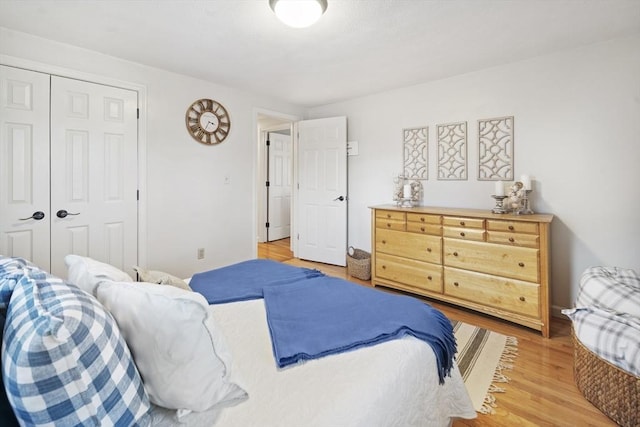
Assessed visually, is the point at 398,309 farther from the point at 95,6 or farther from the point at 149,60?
the point at 149,60

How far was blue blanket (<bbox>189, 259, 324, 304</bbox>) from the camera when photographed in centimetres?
172

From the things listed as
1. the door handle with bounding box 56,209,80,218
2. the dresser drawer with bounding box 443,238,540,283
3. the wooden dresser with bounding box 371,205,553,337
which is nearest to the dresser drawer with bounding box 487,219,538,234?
the wooden dresser with bounding box 371,205,553,337

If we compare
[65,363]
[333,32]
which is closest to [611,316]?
[65,363]

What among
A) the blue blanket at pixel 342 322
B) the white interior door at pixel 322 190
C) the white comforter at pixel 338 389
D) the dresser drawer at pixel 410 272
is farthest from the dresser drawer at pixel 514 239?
the white interior door at pixel 322 190

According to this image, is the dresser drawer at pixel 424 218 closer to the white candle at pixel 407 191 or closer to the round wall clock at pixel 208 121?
the white candle at pixel 407 191

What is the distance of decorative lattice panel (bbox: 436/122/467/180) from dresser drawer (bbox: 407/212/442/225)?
687 millimetres

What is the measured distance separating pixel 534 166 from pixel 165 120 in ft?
11.9

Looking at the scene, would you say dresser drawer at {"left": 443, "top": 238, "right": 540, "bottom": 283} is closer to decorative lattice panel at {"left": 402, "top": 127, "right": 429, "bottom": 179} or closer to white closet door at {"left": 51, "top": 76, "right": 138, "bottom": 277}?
decorative lattice panel at {"left": 402, "top": 127, "right": 429, "bottom": 179}

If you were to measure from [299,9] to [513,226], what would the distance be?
2.25 metres

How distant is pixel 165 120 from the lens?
3.24 metres

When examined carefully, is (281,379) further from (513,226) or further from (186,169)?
(186,169)

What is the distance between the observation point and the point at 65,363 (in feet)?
2.04

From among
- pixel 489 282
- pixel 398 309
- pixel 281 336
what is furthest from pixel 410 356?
pixel 489 282

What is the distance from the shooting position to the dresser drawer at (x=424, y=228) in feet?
9.97
